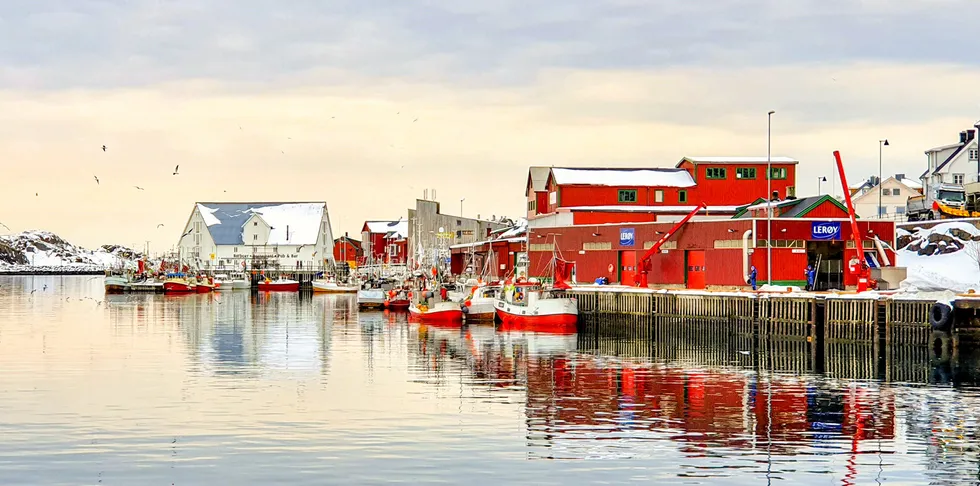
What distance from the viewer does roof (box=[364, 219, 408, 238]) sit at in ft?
604

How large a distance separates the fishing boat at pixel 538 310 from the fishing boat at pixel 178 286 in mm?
81963

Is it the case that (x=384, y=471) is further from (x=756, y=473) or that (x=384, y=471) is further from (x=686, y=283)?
(x=686, y=283)

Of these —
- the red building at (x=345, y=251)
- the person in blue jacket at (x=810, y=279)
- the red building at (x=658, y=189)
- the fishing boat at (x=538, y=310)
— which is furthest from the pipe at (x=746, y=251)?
the red building at (x=345, y=251)

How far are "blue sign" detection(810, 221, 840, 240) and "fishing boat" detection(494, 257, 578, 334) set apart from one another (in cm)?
1350

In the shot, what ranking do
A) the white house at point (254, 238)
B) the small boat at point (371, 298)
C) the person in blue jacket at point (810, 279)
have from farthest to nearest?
the white house at point (254, 238) → the small boat at point (371, 298) → the person in blue jacket at point (810, 279)

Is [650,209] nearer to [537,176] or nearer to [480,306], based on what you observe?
[537,176]

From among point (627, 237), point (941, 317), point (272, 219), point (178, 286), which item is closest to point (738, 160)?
point (627, 237)

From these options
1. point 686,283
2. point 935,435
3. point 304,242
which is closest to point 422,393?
point 935,435

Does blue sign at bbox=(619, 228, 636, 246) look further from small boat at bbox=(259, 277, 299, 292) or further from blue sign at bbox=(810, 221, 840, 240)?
small boat at bbox=(259, 277, 299, 292)

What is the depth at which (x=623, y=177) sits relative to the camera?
9512cm

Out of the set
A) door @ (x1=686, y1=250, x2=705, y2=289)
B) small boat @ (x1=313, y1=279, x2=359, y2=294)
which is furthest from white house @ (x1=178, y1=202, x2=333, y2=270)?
door @ (x1=686, y1=250, x2=705, y2=289)

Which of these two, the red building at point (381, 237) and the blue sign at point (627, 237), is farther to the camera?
the red building at point (381, 237)

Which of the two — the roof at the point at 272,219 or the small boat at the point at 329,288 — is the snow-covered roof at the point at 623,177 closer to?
the small boat at the point at 329,288

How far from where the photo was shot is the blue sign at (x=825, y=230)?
64.2 m
